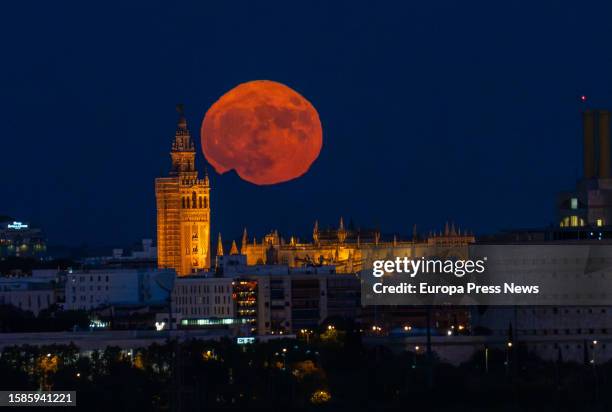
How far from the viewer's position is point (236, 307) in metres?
137

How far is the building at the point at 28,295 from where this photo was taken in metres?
145

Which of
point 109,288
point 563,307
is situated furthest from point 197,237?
point 563,307

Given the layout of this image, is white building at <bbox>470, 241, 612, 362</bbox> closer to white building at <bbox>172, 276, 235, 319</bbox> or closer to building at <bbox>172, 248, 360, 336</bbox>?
building at <bbox>172, 248, 360, 336</bbox>

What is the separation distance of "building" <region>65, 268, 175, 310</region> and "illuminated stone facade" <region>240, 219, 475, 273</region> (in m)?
13.7

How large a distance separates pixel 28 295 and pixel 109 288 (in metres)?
4.23

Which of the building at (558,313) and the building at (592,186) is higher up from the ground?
the building at (592,186)

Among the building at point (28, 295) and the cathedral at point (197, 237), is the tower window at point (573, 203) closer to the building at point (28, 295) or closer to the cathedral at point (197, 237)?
the building at point (28, 295)

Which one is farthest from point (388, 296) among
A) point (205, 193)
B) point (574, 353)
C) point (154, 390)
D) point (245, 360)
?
point (205, 193)

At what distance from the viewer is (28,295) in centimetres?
14725

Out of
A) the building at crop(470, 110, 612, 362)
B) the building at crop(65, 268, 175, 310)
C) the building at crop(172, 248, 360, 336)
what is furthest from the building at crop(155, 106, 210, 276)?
the building at crop(470, 110, 612, 362)

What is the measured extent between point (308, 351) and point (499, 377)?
9.51 meters

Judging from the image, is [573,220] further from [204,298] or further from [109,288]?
[109,288]

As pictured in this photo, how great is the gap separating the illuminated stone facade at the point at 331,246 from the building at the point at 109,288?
538 inches

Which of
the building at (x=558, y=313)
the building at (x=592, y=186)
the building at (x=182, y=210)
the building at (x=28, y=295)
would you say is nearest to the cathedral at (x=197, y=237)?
the building at (x=182, y=210)
